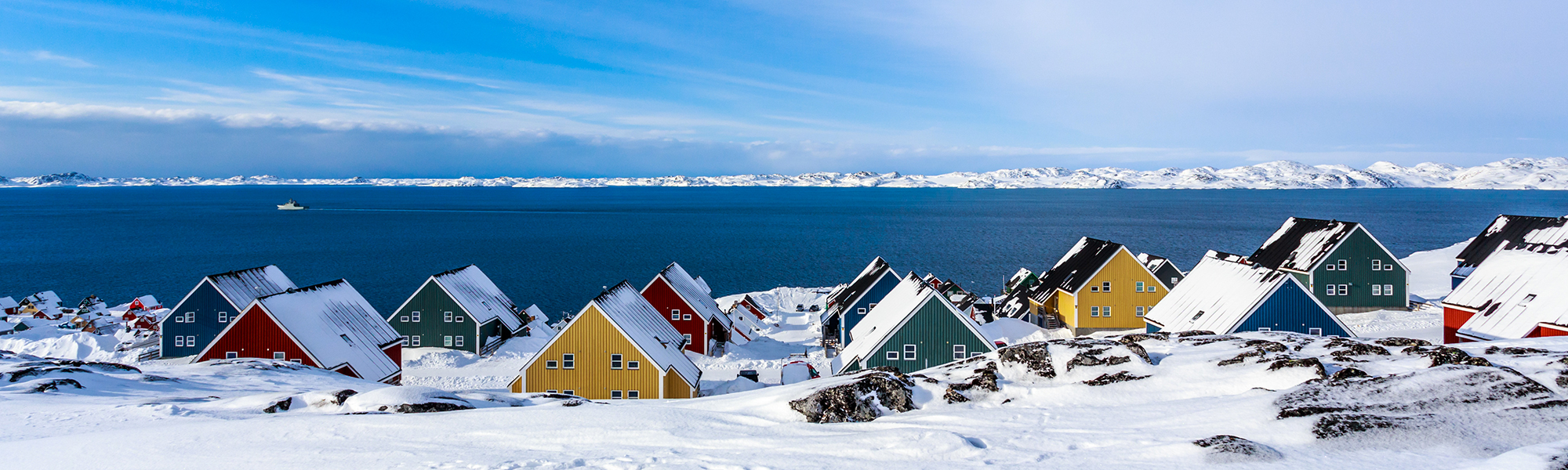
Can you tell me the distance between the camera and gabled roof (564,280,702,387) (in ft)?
97.6

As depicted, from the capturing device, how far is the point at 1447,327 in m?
33.7

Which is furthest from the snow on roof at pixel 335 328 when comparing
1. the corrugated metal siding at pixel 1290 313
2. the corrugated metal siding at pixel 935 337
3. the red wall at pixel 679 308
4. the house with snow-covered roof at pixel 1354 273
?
the house with snow-covered roof at pixel 1354 273

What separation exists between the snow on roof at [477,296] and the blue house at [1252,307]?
122 feet

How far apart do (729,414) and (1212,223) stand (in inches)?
7159

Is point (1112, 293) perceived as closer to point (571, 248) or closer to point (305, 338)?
point (305, 338)

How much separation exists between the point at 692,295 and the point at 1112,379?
109ft

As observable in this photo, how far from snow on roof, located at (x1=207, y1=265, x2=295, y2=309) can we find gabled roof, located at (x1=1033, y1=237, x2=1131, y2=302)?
4459cm

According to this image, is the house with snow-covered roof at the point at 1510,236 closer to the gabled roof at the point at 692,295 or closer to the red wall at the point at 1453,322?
the red wall at the point at 1453,322

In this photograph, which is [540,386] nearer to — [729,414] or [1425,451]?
[729,414]

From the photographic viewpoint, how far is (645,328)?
1351 inches

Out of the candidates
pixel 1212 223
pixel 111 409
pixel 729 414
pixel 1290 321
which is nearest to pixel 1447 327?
pixel 1290 321

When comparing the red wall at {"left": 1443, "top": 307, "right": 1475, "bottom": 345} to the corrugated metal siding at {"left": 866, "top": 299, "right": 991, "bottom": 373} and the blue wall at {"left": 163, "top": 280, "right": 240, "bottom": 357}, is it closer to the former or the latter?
the corrugated metal siding at {"left": 866, "top": 299, "right": 991, "bottom": 373}

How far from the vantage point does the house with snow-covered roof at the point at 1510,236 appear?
4234cm

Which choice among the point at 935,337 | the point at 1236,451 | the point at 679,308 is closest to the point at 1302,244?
the point at 935,337
